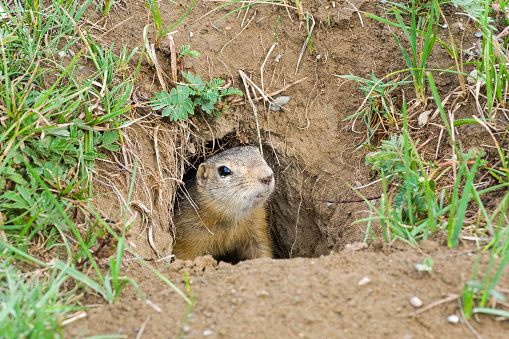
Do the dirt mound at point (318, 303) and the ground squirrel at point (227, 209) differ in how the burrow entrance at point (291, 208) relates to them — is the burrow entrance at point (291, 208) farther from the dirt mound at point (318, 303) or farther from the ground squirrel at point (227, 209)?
the dirt mound at point (318, 303)

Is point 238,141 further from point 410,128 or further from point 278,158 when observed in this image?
point 410,128

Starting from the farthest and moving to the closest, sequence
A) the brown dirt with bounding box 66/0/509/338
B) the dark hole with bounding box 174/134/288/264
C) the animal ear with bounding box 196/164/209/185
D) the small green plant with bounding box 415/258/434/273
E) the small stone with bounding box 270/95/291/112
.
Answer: the dark hole with bounding box 174/134/288/264
the animal ear with bounding box 196/164/209/185
the small stone with bounding box 270/95/291/112
the small green plant with bounding box 415/258/434/273
the brown dirt with bounding box 66/0/509/338

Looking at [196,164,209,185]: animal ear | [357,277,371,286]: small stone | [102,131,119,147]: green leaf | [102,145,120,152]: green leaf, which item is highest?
[102,131,119,147]: green leaf

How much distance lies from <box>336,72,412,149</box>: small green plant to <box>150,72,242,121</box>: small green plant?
1327 mm

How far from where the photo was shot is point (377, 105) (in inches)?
185

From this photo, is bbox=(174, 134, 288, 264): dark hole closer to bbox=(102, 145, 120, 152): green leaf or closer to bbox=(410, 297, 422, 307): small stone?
bbox=(102, 145, 120, 152): green leaf

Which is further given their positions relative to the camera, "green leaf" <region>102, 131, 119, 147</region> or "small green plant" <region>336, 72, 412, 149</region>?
"small green plant" <region>336, 72, 412, 149</region>

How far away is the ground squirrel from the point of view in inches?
200

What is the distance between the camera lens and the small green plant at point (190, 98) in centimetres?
471

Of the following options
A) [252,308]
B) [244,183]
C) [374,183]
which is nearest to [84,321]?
[252,308]

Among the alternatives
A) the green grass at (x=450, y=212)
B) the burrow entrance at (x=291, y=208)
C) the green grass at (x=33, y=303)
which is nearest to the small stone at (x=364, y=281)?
the green grass at (x=450, y=212)

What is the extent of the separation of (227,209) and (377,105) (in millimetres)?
2059

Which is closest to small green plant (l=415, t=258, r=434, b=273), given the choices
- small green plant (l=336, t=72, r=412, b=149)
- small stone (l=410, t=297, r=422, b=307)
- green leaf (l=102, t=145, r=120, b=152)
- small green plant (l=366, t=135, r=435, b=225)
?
small stone (l=410, t=297, r=422, b=307)

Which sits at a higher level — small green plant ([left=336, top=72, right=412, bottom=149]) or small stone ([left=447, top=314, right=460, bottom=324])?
small green plant ([left=336, top=72, right=412, bottom=149])
